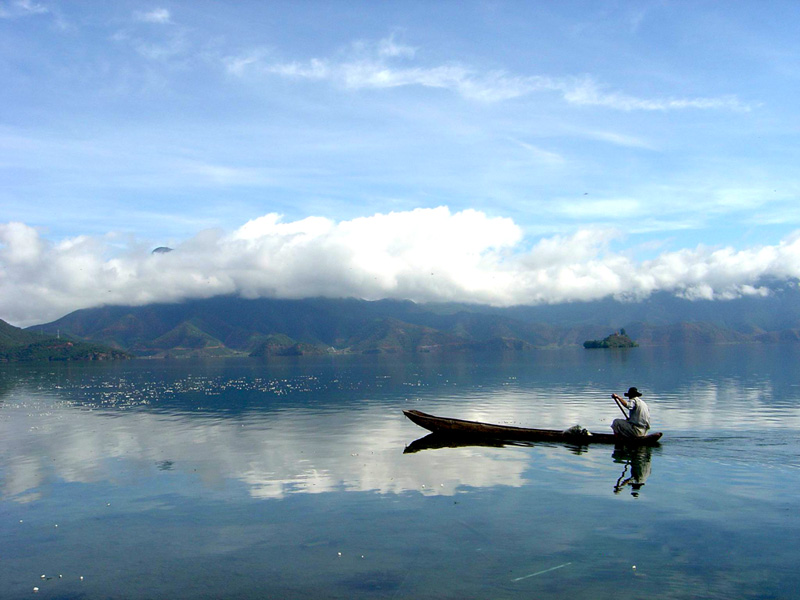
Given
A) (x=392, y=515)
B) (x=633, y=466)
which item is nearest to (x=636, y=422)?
(x=633, y=466)

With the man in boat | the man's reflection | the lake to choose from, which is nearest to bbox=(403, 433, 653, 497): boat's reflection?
the man's reflection

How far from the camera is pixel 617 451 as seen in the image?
1475 inches

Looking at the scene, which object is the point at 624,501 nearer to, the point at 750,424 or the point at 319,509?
the point at 319,509

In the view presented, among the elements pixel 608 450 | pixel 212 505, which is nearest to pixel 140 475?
pixel 212 505

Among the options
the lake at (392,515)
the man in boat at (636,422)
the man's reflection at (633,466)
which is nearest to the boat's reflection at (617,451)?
the man's reflection at (633,466)

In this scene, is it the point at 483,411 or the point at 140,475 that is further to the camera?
the point at 483,411

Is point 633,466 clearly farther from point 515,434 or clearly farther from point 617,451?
point 515,434

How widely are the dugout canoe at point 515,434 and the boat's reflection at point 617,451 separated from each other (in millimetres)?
339

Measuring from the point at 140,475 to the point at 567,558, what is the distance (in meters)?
23.9

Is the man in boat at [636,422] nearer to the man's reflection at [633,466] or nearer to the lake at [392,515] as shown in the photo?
the man's reflection at [633,466]

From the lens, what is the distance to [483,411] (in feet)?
213

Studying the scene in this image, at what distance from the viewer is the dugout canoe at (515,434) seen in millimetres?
38312

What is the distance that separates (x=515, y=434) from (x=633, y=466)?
9.37m

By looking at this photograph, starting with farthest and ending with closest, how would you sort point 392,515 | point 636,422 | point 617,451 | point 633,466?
point 636,422
point 617,451
point 633,466
point 392,515
